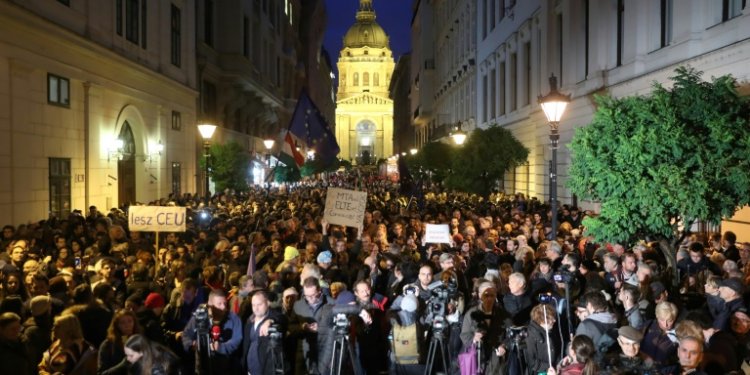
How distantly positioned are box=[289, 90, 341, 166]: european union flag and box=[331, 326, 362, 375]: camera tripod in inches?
716

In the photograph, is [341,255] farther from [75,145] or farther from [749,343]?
[75,145]

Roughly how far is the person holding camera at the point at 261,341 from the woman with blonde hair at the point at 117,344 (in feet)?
4.15

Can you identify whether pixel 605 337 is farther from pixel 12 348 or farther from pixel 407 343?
pixel 12 348

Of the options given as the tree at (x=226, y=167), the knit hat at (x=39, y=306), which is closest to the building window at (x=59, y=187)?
the tree at (x=226, y=167)

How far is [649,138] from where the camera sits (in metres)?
10.4

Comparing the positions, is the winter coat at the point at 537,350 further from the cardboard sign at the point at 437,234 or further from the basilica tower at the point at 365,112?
the basilica tower at the point at 365,112

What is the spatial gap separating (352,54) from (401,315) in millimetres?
192598

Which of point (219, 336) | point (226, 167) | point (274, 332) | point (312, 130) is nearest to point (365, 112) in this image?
point (226, 167)

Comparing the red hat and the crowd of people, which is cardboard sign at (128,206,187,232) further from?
the red hat

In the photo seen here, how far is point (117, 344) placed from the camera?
660 centimetres

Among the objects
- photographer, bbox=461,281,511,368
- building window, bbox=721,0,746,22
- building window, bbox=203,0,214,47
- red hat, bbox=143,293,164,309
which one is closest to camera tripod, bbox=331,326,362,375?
photographer, bbox=461,281,511,368

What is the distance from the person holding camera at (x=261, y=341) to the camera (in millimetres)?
7426

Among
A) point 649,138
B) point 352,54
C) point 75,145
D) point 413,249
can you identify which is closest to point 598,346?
point 649,138

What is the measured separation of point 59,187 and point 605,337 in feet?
56.9
